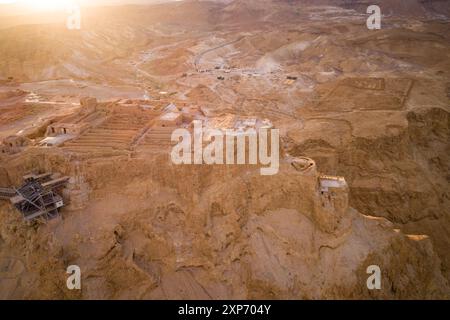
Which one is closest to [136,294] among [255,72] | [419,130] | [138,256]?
[138,256]

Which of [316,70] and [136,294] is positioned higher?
[316,70]

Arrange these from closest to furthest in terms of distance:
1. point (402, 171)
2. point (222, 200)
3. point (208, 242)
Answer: point (208, 242) → point (222, 200) → point (402, 171)

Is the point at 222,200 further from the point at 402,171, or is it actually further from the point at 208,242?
the point at 402,171

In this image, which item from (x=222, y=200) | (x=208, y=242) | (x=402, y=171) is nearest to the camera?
(x=208, y=242)

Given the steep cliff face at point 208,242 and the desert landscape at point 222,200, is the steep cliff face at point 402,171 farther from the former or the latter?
the steep cliff face at point 208,242

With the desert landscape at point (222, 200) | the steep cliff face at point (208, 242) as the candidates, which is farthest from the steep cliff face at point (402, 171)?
the steep cliff face at point (208, 242)

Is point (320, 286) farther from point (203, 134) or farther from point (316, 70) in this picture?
point (316, 70)

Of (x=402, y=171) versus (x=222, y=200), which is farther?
(x=402, y=171)

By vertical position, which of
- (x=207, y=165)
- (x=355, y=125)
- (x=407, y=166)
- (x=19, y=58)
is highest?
(x=19, y=58)

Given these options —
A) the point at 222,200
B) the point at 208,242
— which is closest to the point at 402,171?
the point at 222,200
